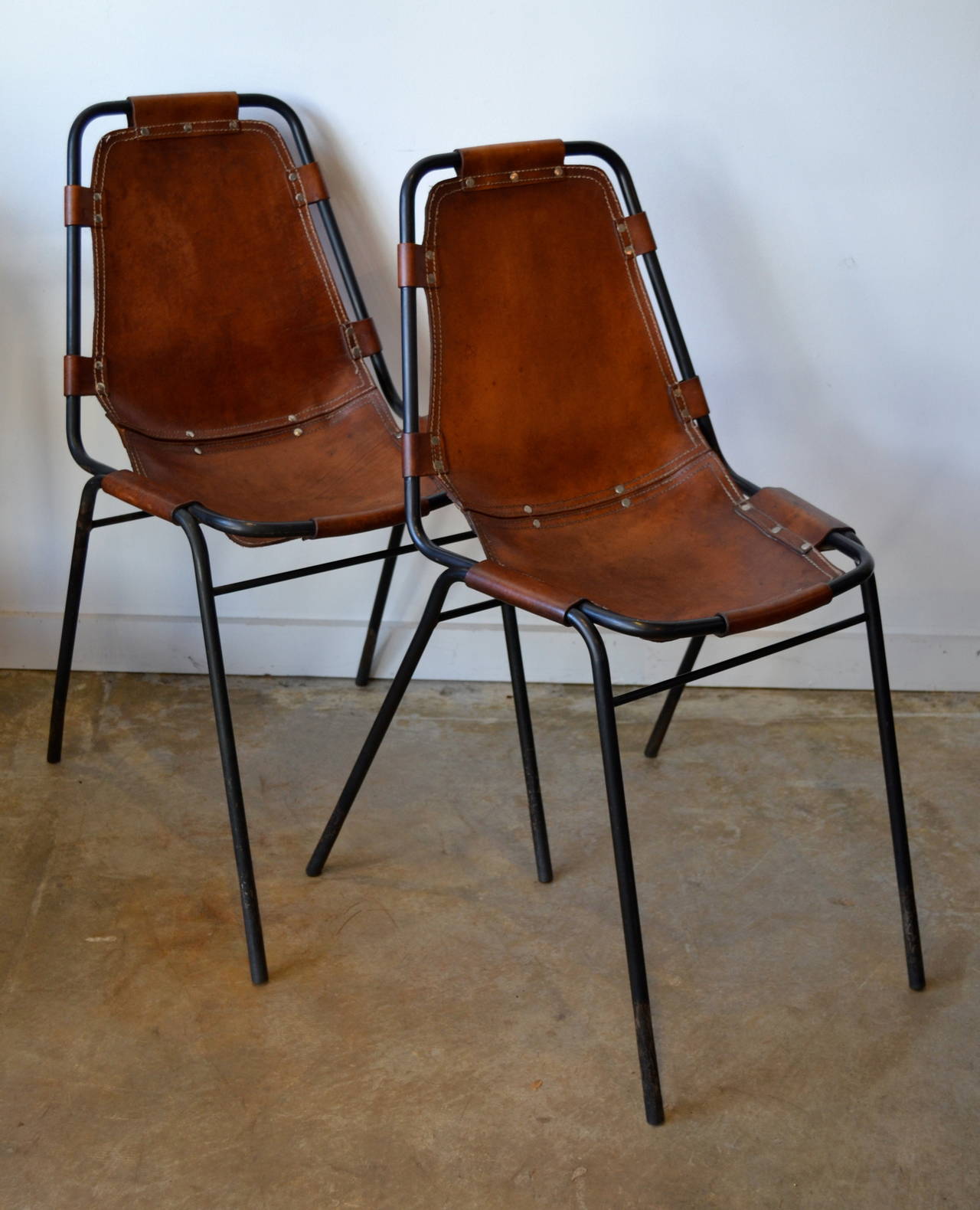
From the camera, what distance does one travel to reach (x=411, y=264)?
168 centimetres

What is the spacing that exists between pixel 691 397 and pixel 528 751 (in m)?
0.59

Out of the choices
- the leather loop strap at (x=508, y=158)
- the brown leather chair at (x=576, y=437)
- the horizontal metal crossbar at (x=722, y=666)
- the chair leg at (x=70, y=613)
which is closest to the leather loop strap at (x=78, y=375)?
the chair leg at (x=70, y=613)

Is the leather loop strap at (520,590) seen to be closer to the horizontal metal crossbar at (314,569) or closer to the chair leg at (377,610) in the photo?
the horizontal metal crossbar at (314,569)

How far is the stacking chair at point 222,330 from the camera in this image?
6.31 feet

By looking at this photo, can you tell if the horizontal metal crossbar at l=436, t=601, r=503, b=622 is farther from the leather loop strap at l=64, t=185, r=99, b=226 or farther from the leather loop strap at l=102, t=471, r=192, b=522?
the leather loop strap at l=64, t=185, r=99, b=226

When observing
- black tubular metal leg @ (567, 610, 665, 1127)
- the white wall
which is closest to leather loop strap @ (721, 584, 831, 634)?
black tubular metal leg @ (567, 610, 665, 1127)

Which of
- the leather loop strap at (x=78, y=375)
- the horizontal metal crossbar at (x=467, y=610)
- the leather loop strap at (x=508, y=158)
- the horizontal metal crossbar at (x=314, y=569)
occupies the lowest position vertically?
the horizontal metal crossbar at (x=467, y=610)

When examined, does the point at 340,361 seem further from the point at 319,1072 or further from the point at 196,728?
the point at 319,1072

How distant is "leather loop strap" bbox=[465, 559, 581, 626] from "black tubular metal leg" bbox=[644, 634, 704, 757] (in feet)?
1.84

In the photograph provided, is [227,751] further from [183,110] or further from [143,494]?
[183,110]

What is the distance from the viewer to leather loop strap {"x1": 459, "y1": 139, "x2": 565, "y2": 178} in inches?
68.4

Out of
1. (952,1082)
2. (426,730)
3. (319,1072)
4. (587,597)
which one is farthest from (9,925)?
(952,1082)

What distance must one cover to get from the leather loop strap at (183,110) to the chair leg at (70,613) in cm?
56

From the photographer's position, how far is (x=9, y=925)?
5.92ft
